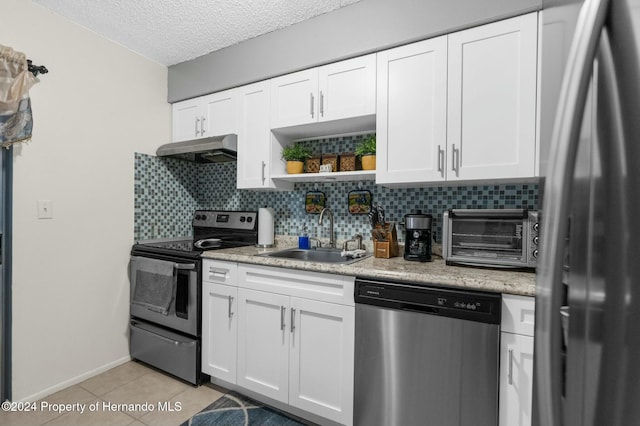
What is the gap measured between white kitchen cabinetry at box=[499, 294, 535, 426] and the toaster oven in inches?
11.9

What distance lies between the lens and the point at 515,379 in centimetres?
121

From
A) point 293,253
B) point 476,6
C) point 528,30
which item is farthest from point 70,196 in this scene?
point 528,30

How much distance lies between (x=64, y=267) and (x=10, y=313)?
1.15ft

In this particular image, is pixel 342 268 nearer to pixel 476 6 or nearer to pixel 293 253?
pixel 293 253

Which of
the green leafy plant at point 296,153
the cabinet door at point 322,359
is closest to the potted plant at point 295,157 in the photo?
the green leafy plant at point 296,153

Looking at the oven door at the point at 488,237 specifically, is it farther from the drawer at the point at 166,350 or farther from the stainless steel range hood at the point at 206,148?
the drawer at the point at 166,350

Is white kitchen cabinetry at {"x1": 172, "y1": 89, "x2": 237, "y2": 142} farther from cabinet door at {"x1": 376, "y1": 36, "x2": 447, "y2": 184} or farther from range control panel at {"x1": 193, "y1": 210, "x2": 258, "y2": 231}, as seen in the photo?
cabinet door at {"x1": 376, "y1": 36, "x2": 447, "y2": 184}

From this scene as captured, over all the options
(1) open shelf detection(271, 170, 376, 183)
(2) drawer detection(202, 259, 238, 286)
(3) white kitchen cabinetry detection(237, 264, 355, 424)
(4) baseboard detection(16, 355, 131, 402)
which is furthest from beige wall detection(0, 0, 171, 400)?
(1) open shelf detection(271, 170, 376, 183)

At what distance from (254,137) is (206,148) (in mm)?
389

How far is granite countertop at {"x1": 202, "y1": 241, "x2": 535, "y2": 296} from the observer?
125 centimetres

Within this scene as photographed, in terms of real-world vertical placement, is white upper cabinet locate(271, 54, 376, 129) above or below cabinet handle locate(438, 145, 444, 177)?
above

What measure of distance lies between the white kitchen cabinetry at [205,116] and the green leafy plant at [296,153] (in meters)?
0.47

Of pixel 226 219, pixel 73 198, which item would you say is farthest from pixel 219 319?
pixel 73 198

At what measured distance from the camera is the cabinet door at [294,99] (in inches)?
80.4
